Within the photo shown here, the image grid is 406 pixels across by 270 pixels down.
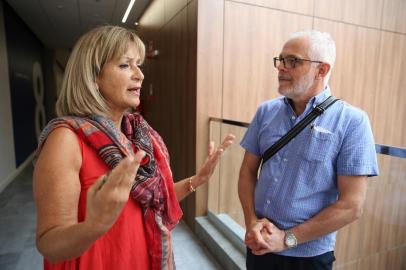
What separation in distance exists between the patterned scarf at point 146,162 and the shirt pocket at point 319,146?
2.03ft

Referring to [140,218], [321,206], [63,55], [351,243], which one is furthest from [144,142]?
[63,55]

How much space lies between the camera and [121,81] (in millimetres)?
1004

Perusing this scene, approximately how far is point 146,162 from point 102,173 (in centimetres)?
18

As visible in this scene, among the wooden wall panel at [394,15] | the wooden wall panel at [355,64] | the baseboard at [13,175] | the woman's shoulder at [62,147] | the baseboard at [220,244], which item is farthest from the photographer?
the baseboard at [13,175]

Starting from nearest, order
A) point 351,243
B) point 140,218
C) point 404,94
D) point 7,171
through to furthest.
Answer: point 140,218
point 351,243
point 404,94
point 7,171

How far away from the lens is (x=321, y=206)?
1214mm

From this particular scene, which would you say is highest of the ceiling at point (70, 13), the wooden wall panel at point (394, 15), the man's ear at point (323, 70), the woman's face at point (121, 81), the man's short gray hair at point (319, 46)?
the ceiling at point (70, 13)

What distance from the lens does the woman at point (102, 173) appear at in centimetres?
71

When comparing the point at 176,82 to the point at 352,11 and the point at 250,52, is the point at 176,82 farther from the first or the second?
the point at 352,11

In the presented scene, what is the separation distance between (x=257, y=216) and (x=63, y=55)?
444 inches

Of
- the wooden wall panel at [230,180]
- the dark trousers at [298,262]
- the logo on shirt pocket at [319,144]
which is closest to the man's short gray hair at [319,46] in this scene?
the logo on shirt pocket at [319,144]

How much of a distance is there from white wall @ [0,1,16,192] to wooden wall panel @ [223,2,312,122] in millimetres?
4057

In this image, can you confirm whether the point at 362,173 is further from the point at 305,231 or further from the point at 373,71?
the point at 373,71

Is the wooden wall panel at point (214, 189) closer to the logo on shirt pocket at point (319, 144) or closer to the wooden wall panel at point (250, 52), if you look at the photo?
the wooden wall panel at point (250, 52)
